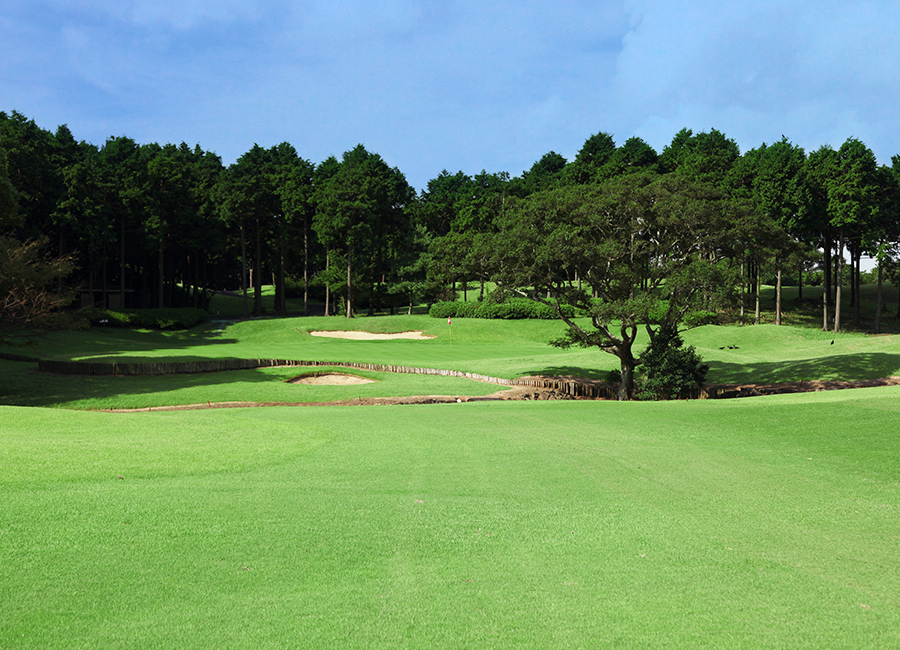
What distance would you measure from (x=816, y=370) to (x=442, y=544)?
2771 centimetres

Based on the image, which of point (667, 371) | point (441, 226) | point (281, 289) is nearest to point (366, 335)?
point (281, 289)

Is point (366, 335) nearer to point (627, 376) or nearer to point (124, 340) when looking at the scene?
point (124, 340)

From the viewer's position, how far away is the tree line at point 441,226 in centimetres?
2456

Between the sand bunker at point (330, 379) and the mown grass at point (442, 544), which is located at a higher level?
the mown grass at point (442, 544)

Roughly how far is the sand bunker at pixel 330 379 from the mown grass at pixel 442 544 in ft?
50.8

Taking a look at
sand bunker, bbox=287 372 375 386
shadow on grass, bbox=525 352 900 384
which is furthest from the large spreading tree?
sand bunker, bbox=287 372 375 386

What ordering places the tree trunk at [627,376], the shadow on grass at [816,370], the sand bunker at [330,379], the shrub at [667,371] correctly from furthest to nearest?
the sand bunker at [330,379] < the shadow on grass at [816,370] < the tree trunk at [627,376] < the shrub at [667,371]

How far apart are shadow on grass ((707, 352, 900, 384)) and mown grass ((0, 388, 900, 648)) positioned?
57.9 ft

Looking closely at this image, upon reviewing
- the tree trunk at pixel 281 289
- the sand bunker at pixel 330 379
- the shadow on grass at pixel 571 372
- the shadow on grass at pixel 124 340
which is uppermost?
the tree trunk at pixel 281 289

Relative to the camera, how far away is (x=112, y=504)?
6355mm

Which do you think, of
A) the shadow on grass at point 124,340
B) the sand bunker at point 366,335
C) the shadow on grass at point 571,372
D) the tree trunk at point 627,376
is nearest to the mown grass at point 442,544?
the tree trunk at point 627,376

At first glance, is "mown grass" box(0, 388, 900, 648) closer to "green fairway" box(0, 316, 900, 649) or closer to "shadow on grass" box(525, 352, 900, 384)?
"green fairway" box(0, 316, 900, 649)

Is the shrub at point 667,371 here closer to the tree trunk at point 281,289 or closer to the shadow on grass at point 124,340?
the shadow on grass at point 124,340

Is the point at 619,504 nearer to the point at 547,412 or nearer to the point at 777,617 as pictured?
the point at 777,617
